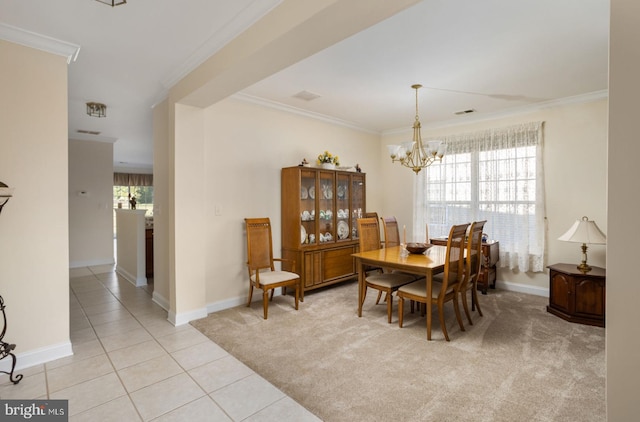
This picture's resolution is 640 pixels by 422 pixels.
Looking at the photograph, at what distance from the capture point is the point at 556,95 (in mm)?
3965

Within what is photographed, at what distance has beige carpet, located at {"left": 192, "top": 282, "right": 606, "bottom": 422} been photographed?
6.61 ft

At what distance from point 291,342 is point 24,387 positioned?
76.8 inches

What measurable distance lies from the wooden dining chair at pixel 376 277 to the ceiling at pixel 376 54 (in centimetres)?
167

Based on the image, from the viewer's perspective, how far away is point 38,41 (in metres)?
2.48

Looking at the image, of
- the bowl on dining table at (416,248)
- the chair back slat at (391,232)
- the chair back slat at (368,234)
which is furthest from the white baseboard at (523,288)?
the chair back slat at (368,234)

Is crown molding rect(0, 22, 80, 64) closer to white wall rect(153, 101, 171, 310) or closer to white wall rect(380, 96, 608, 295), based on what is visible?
white wall rect(153, 101, 171, 310)

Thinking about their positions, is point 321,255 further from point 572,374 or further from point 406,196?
point 572,374

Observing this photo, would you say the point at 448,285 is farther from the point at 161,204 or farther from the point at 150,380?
the point at 161,204

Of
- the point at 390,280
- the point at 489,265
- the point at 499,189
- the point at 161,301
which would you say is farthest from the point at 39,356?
the point at 499,189

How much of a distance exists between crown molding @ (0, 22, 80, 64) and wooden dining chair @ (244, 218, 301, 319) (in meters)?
2.26

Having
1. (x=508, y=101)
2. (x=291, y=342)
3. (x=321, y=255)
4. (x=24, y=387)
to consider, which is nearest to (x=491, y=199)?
(x=508, y=101)

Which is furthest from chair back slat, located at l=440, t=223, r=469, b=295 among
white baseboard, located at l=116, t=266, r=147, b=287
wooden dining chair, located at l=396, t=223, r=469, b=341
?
white baseboard, located at l=116, t=266, r=147, b=287

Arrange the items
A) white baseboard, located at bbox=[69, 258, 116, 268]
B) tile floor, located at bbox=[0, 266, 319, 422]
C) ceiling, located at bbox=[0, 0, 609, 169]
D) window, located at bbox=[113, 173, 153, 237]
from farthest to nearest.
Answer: window, located at bbox=[113, 173, 153, 237] < white baseboard, located at bbox=[69, 258, 116, 268] < ceiling, located at bbox=[0, 0, 609, 169] < tile floor, located at bbox=[0, 266, 319, 422]

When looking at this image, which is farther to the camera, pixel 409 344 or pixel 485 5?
pixel 409 344
